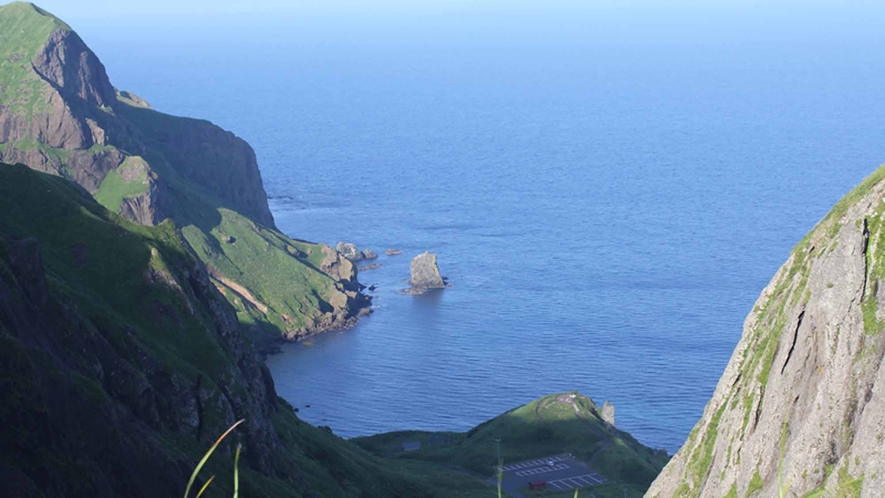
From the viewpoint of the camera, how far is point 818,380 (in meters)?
52.3

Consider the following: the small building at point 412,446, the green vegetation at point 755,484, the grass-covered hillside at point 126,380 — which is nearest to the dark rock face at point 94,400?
the grass-covered hillside at point 126,380

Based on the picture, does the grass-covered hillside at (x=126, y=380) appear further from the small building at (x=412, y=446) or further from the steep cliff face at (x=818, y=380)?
the steep cliff face at (x=818, y=380)

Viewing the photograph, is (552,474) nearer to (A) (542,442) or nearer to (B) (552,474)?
(B) (552,474)

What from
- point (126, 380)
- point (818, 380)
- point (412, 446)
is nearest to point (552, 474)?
point (412, 446)

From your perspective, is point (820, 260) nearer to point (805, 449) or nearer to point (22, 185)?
point (805, 449)

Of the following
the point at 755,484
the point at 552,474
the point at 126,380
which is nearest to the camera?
the point at 755,484

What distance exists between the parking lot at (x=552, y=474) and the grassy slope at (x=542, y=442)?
143 cm

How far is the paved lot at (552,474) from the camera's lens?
383 feet

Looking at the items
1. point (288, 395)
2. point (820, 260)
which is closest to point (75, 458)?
point (820, 260)

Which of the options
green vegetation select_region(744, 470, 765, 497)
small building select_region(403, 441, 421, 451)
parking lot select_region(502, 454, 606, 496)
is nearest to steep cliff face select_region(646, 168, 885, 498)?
green vegetation select_region(744, 470, 765, 497)

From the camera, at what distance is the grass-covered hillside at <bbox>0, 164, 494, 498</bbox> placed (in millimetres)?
50562

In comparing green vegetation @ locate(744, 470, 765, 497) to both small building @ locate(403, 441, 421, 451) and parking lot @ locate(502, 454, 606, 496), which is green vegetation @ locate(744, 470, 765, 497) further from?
small building @ locate(403, 441, 421, 451)

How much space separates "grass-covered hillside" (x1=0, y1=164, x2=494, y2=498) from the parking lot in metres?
5.79

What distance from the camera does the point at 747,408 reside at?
58.8 m
